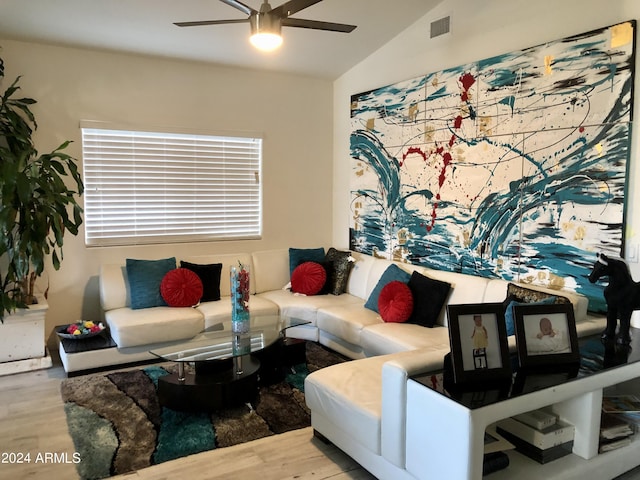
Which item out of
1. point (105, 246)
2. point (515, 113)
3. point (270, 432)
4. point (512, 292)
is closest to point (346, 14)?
point (515, 113)

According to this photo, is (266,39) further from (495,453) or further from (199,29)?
(495,453)

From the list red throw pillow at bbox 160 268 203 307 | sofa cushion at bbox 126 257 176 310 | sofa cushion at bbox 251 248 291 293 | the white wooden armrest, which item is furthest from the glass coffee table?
sofa cushion at bbox 251 248 291 293

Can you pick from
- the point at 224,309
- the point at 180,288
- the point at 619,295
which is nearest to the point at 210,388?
the point at 224,309

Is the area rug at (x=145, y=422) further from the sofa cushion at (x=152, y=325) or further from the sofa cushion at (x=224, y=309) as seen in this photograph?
the sofa cushion at (x=224, y=309)

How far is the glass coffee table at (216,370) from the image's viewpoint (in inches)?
127

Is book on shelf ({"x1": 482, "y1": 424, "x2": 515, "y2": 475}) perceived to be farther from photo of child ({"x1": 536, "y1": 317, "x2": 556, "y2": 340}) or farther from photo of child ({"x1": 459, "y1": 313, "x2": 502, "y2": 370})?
photo of child ({"x1": 536, "y1": 317, "x2": 556, "y2": 340})

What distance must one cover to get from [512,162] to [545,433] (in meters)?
2.09

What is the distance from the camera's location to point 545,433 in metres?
2.32

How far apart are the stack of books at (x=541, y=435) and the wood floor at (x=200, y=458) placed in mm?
764

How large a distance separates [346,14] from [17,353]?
3786mm

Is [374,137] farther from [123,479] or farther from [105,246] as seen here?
[123,479]

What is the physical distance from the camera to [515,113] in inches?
148

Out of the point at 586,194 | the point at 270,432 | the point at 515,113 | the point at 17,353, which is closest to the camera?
the point at 270,432

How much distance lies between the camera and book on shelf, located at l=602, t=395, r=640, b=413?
265cm
